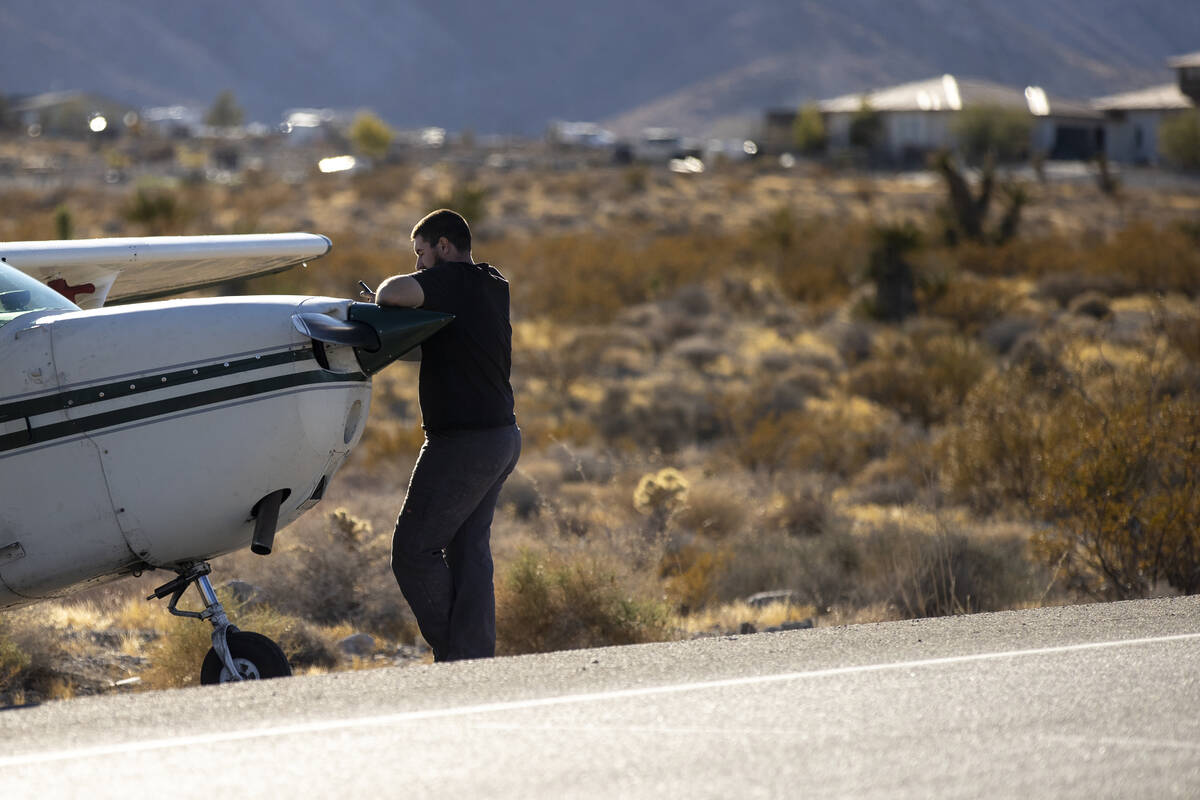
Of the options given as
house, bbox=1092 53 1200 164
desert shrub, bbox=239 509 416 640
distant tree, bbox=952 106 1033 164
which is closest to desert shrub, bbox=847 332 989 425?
desert shrub, bbox=239 509 416 640

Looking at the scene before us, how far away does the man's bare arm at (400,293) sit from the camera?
19.2 ft

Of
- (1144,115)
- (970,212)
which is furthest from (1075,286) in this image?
(1144,115)

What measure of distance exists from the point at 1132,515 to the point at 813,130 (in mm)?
75595

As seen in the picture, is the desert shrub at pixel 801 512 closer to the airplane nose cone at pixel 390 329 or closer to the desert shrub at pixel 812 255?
the airplane nose cone at pixel 390 329

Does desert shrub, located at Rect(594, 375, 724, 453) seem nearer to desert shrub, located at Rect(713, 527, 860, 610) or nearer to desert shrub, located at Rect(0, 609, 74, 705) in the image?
desert shrub, located at Rect(713, 527, 860, 610)

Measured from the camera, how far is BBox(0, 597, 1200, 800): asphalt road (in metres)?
4.04

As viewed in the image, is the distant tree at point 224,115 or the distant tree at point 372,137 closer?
the distant tree at point 372,137

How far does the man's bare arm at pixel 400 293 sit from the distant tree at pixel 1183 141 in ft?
227

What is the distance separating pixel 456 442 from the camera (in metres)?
6.20

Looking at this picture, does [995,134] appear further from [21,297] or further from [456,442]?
[21,297]

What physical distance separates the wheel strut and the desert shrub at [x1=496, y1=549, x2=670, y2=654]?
8.19 ft

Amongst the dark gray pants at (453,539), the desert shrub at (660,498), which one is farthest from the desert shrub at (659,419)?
the dark gray pants at (453,539)

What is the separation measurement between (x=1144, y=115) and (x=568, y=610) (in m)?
79.9

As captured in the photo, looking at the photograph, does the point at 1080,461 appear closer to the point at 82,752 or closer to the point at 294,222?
the point at 82,752
